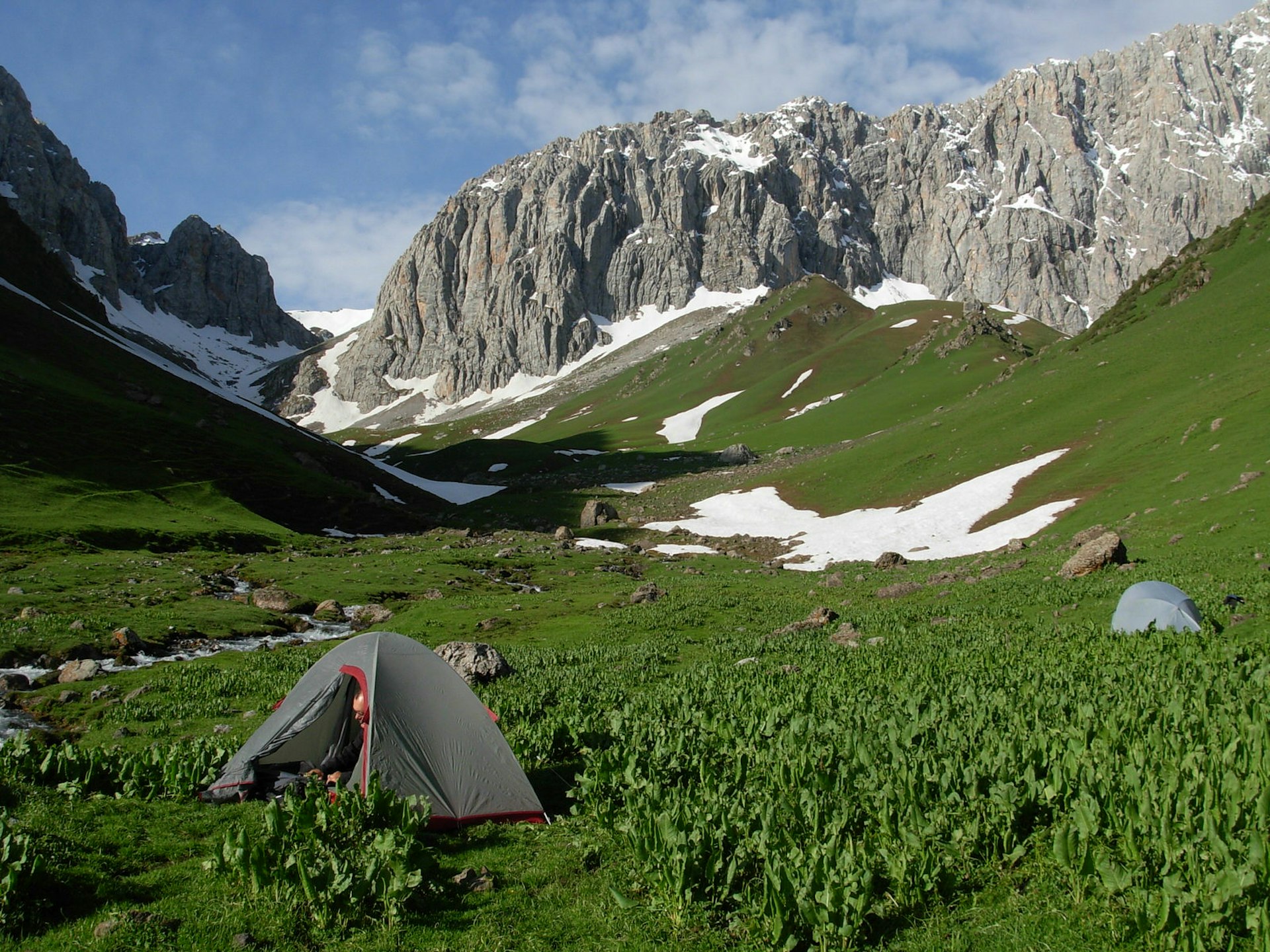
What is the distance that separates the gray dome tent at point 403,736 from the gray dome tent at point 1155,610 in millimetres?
16625

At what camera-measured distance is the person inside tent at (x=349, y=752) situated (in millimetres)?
13266

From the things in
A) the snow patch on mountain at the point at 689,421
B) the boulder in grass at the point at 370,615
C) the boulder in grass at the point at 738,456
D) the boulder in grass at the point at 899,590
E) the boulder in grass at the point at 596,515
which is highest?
the snow patch on mountain at the point at 689,421

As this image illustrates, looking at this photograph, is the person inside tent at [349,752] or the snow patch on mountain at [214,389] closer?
the person inside tent at [349,752]

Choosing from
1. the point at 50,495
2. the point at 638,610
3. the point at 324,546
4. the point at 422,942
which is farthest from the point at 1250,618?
the point at 50,495

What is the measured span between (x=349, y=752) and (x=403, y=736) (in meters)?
2.18

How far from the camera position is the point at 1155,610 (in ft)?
63.4

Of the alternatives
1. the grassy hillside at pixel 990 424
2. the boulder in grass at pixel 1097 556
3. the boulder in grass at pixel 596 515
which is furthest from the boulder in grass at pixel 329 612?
the boulder in grass at pixel 596 515

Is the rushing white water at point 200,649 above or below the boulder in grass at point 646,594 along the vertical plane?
above

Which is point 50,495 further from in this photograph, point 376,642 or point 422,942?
point 422,942

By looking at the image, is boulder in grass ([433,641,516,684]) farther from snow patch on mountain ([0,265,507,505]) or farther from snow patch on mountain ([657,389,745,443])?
snow patch on mountain ([657,389,745,443])

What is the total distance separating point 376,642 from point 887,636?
17.4 metres

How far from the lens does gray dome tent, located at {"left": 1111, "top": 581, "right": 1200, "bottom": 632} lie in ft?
61.7

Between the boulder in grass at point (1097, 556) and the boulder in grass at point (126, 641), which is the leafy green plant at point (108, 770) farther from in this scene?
the boulder in grass at point (1097, 556)

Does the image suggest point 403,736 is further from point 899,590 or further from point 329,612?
point 899,590
